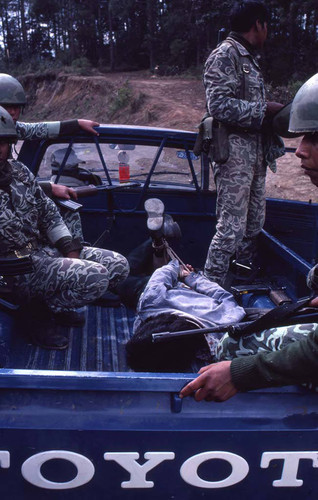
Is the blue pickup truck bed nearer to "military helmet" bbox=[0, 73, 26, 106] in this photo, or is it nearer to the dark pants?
the dark pants

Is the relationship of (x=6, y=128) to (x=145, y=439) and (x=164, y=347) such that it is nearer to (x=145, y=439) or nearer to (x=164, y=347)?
(x=164, y=347)

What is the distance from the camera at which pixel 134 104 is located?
19016 millimetres

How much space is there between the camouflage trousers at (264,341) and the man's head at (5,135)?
4.66 feet

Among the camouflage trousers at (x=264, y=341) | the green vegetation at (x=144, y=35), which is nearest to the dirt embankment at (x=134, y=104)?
the green vegetation at (x=144, y=35)

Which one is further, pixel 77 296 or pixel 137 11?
pixel 137 11

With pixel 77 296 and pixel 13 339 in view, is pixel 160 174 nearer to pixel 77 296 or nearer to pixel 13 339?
pixel 77 296

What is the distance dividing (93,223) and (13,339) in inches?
49.5

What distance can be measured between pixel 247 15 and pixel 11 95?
5.14 feet

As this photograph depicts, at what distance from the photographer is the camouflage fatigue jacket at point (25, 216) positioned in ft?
8.50

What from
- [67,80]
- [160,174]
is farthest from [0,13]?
[160,174]

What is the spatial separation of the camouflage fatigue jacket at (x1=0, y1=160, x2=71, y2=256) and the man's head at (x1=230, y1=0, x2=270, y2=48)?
5.52 feet

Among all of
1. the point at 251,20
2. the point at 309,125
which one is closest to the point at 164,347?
the point at 309,125

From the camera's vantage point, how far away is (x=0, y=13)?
47.0 metres

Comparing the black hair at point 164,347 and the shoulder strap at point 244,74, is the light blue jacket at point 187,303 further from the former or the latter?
the shoulder strap at point 244,74
